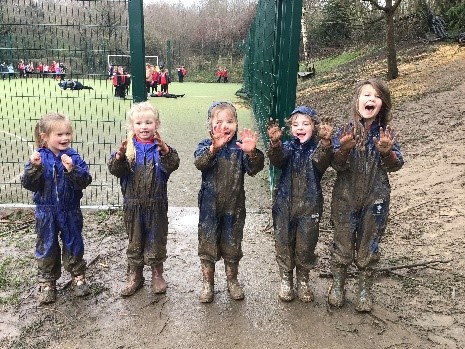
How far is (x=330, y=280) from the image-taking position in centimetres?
402

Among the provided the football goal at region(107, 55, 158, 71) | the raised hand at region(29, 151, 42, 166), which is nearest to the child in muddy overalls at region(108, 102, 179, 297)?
the raised hand at region(29, 151, 42, 166)

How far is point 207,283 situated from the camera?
3.70 metres

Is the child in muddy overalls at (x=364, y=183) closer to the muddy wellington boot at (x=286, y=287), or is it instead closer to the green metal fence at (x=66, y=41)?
the muddy wellington boot at (x=286, y=287)

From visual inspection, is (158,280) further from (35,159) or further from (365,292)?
(365,292)

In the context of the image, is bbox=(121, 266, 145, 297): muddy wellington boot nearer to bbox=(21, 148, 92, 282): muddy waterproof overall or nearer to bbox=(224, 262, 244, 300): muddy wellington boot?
bbox=(21, 148, 92, 282): muddy waterproof overall

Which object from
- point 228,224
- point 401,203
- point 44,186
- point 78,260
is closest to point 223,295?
point 228,224

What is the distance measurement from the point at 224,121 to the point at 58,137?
1250 millimetres

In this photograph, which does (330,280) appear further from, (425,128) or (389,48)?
(389,48)

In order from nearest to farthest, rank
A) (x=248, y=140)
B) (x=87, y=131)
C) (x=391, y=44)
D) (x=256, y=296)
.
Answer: (x=248, y=140), (x=256, y=296), (x=87, y=131), (x=391, y=44)

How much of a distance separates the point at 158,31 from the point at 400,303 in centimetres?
4195

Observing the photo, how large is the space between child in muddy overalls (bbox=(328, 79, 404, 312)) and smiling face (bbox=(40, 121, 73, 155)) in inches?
78.5

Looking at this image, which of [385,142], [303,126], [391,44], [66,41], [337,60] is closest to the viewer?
[385,142]

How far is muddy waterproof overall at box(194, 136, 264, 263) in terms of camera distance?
3.47 m

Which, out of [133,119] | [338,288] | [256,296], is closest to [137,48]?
[133,119]
